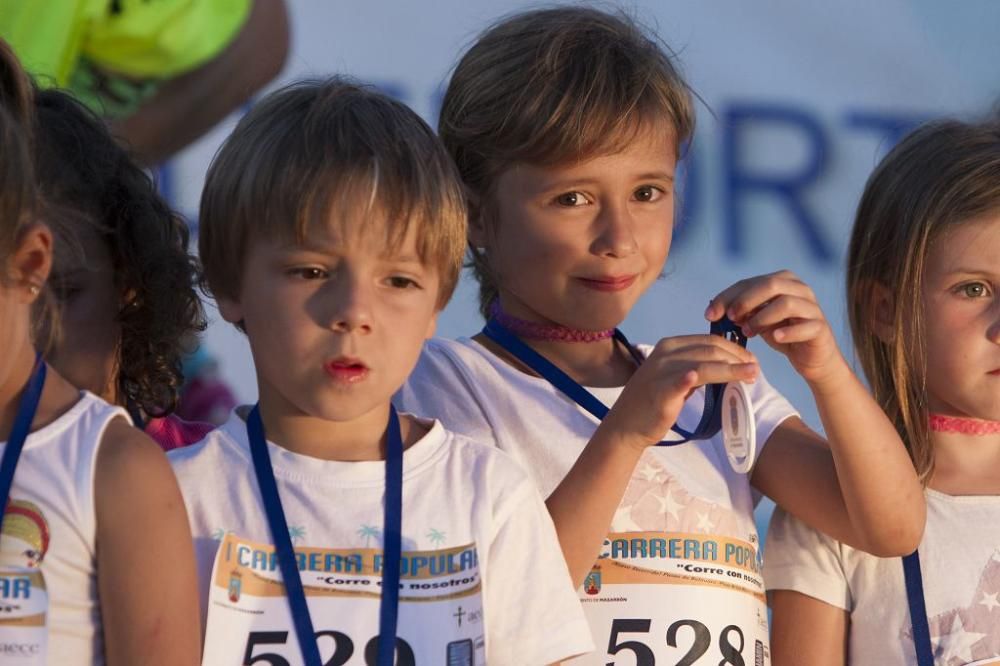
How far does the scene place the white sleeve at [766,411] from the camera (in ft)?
8.02

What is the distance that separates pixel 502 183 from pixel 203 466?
698 millimetres

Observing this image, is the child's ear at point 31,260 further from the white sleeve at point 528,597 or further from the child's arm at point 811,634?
the child's arm at point 811,634

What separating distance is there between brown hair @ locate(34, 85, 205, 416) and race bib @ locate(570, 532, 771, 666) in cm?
71

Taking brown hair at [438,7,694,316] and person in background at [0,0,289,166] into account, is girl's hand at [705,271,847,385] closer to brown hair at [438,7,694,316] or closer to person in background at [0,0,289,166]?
brown hair at [438,7,694,316]

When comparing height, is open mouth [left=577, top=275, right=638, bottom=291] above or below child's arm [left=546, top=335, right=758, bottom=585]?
above

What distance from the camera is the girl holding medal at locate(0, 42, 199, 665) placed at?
5.67 feet

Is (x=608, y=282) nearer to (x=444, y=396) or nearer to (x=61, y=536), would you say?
(x=444, y=396)

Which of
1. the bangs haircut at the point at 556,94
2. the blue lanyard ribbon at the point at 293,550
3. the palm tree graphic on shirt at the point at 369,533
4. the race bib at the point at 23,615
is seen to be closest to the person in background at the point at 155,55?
the bangs haircut at the point at 556,94

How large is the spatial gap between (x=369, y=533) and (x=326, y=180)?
1.36 feet

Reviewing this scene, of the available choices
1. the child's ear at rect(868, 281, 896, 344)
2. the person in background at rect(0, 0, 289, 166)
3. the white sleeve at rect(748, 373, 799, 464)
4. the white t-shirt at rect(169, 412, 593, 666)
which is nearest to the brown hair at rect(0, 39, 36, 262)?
the white t-shirt at rect(169, 412, 593, 666)

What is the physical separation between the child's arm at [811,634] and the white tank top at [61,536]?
1.08 m

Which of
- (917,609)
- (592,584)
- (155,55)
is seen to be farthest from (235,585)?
(155,55)

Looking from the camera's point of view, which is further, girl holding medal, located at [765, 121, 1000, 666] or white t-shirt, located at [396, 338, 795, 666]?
girl holding medal, located at [765, 121, 1000, 666]

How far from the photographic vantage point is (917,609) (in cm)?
236
